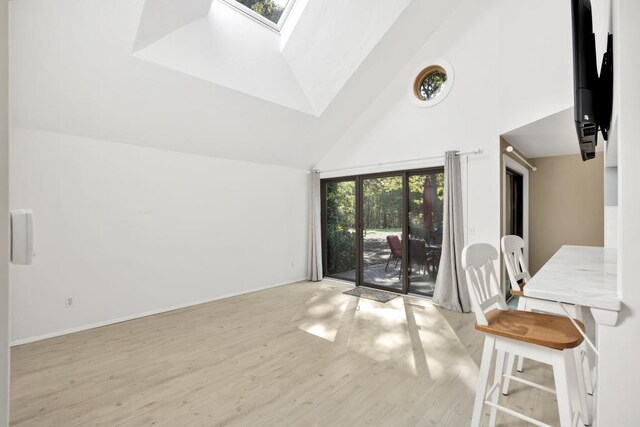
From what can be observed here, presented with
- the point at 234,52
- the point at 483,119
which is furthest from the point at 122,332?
the point at 483,119

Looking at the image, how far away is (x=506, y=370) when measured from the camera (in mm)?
2146

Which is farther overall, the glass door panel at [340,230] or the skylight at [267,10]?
the glass door panel at [340,230]

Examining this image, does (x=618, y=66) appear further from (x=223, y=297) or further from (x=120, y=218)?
(x=223, y=297)

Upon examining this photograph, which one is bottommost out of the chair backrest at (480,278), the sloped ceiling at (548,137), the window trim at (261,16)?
the chair backrest at (480,278)

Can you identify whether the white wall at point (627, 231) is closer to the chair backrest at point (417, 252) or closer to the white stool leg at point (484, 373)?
the white stool leg at point (484, 373)

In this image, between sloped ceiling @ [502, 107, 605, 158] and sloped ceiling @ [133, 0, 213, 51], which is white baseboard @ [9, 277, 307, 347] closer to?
sloped ceiling @ [133, 0, 213, 51]

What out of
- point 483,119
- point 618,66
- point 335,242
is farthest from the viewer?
point 335,242

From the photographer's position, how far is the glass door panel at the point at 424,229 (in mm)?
4395

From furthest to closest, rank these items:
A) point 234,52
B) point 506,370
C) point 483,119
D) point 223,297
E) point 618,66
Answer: point 223,297 < point 483,119 < point 234,52 < point 506,370 < point 618,66

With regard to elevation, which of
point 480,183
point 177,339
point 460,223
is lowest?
point 177,339

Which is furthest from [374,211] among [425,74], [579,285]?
[579,285]

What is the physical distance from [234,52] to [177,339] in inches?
123

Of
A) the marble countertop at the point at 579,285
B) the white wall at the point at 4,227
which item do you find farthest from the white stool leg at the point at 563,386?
the white wall at the point at 4,227

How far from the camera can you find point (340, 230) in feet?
18.7
